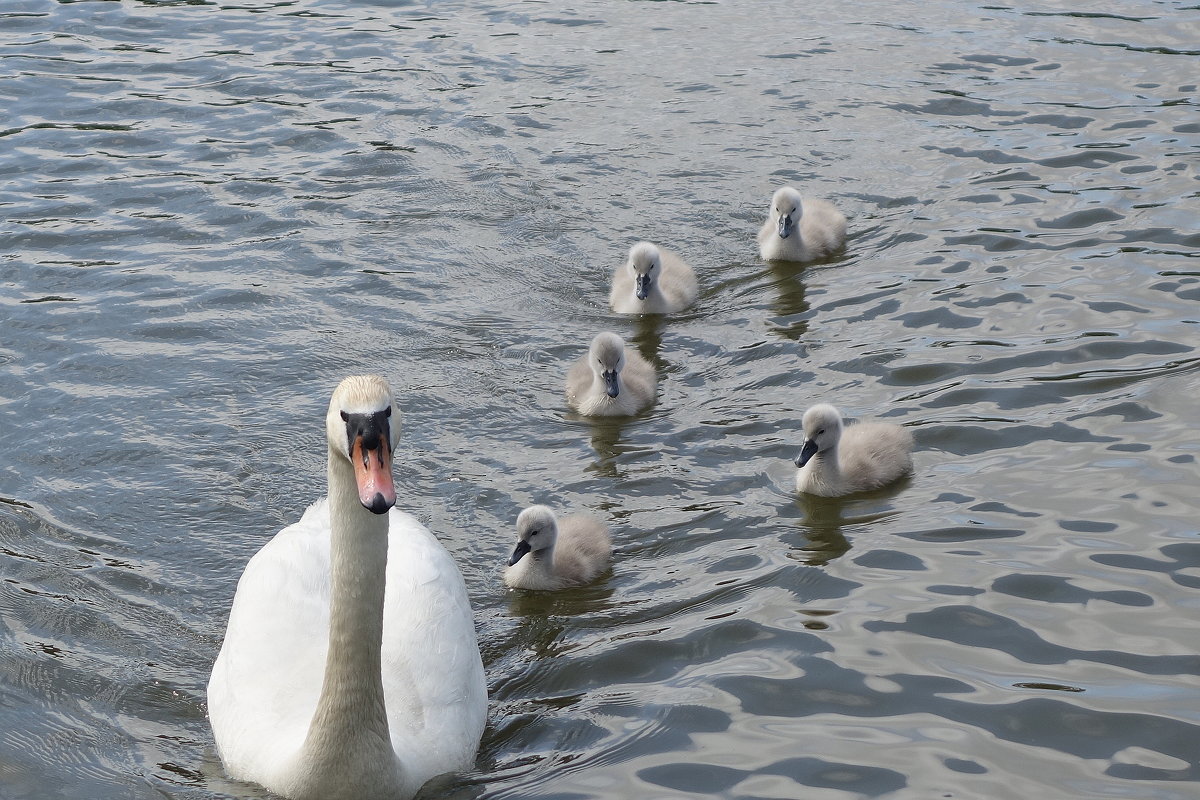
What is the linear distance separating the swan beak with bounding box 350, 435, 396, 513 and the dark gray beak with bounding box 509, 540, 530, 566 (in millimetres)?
2214

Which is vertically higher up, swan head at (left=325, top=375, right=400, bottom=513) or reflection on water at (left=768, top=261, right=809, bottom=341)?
swan head at (left=325, top=375, right=400, bottom=513)

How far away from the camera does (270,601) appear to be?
549 centimetres

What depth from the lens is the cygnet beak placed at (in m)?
8.06

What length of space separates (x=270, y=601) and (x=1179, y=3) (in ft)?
39.5

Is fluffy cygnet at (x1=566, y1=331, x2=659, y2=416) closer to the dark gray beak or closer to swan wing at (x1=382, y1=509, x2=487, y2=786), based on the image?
the dark gray beak

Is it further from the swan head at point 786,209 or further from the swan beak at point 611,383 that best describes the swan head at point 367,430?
the swan head at point 786,209

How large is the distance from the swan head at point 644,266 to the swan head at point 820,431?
2228mm

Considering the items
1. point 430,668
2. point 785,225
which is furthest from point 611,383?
point 430,668

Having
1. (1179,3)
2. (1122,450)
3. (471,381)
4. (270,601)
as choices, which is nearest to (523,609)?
(270,601)

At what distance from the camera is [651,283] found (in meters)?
9.27

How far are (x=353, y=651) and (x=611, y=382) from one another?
139 inches

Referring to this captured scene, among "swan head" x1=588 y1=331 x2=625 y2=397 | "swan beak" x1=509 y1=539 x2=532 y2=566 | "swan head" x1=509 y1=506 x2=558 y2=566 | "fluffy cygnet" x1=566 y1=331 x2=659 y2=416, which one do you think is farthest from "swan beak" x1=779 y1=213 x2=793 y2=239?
"swan beak" x1=509 y1=539 x2=532 y2=566

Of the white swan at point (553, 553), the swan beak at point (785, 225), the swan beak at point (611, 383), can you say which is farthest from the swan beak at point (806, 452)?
the swan beak at point (785, 225)

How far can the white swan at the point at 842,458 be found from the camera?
7172 millimetres
